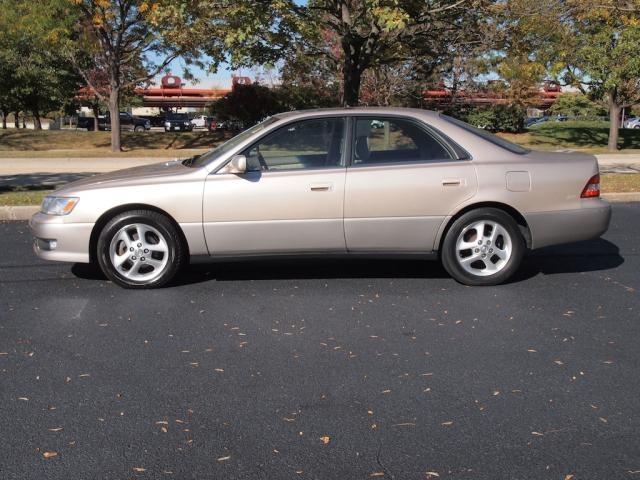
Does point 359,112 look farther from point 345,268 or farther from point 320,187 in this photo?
point 345,268

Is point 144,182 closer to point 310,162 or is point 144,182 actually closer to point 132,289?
point 132,289

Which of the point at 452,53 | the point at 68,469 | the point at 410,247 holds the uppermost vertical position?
the point at 452,53

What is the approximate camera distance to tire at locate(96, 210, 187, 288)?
571 cm

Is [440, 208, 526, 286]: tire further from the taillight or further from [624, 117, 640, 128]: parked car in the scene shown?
[624, 117, 640, 128]: parked car

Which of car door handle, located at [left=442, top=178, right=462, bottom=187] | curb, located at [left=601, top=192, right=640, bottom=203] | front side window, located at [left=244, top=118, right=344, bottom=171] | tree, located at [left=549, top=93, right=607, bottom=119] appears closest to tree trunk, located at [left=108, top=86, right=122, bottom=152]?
curb, located at [left=601, top=192, right=640, bottom=203]

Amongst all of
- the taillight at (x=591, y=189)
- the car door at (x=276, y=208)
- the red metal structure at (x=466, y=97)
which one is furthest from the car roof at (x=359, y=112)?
the red metal structure at (x=466, y=97)

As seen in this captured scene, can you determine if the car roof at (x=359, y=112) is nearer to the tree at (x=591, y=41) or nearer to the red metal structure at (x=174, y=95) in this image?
the tree at (x=591, y=41)

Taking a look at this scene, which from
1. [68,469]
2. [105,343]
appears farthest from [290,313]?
[68,469]

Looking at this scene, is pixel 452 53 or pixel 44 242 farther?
pixel 452 53

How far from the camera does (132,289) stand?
19.2 ft

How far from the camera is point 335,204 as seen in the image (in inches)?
225

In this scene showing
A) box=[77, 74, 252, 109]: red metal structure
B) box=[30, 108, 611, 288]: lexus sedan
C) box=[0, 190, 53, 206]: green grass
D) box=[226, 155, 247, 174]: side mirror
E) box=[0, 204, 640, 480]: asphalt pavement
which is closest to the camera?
box=[0, 204, 640, 480]: asphalt pavement

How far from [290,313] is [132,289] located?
1.53m

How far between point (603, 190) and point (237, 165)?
317 inches
